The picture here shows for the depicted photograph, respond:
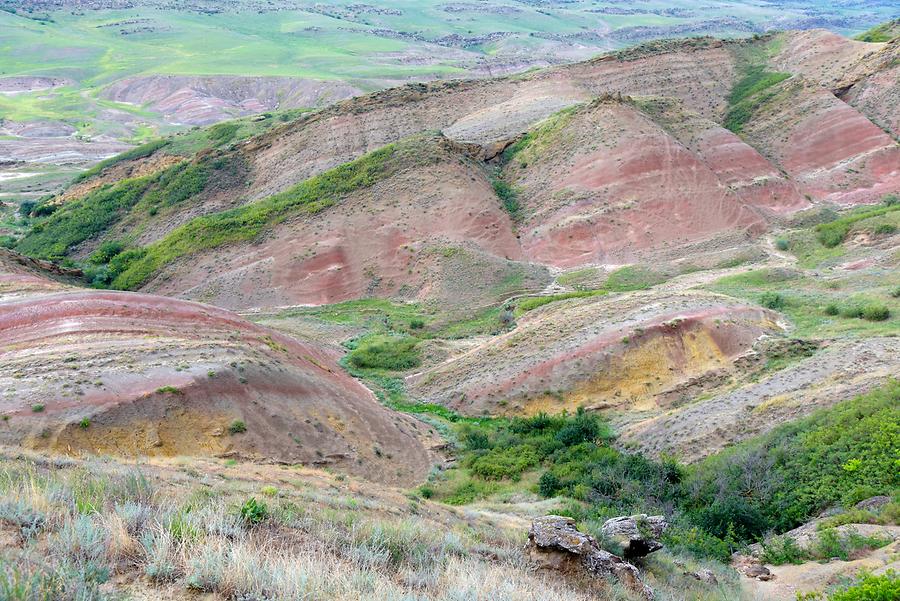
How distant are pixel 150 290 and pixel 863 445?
1299 inches

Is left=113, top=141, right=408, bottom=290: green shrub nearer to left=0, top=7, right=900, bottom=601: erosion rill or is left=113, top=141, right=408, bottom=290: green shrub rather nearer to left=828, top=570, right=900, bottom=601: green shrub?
left=0, top=7, right=900, bottom=601: erosion rill

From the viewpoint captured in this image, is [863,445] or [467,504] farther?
[467,504]

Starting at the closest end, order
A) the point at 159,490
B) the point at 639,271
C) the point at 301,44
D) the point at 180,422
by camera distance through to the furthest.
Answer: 1. the point at 159,490
2. the point at 180,422
3. the point at 639,271
4. the point at 301,44

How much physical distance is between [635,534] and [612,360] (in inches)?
491

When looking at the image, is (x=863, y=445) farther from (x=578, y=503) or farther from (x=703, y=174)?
(x=703, y=174)

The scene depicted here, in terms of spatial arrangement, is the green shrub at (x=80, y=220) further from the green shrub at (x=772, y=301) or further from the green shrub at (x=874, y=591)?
the green shrub at (x=874, y=591)

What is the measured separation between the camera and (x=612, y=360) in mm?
21719

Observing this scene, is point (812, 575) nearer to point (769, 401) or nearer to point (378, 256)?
point (769, 401)

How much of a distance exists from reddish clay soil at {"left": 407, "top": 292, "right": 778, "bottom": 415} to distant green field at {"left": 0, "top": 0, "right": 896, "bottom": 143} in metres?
78.5

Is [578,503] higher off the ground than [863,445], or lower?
lower

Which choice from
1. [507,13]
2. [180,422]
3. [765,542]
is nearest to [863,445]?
[765,542]

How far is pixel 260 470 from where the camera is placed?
43.4ft

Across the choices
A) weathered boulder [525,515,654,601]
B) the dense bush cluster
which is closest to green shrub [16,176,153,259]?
the dense bush cluster

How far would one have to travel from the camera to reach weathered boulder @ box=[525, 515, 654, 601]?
314 inches
